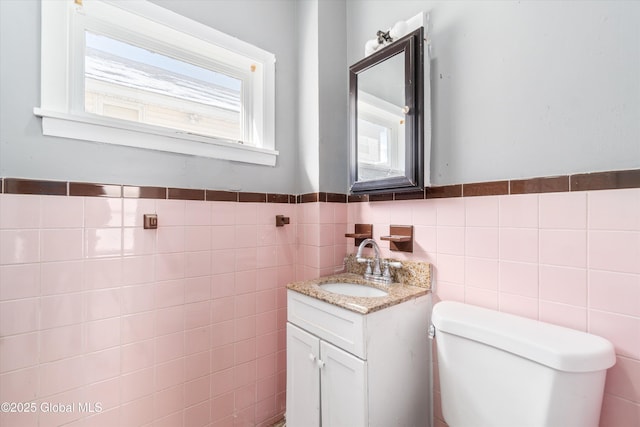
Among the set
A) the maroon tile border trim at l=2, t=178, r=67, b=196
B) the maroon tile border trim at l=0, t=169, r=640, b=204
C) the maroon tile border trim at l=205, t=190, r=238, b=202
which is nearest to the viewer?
the maroon tile border trim at l=0, t=169, r=640, b=204

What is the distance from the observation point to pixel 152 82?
1330 millimetres

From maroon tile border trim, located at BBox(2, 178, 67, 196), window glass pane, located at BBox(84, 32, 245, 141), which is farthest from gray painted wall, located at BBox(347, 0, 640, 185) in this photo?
maroon tile border trim, located at BBox(2, 178, 67, 196)

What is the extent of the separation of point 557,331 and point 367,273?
2.55 feet

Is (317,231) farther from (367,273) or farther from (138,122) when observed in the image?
(138,122)

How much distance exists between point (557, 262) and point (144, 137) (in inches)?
64.9

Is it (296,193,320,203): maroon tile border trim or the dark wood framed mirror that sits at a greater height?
the dark wood framed mirror

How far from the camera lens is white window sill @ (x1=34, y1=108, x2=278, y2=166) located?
103 cm

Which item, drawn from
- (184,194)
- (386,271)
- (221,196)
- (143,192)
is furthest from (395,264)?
(143,192)

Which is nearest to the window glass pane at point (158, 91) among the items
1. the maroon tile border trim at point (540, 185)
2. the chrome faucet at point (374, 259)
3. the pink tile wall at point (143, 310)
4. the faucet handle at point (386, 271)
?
the pink tile wall at point (143, 310)

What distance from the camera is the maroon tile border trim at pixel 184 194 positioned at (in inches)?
49.6

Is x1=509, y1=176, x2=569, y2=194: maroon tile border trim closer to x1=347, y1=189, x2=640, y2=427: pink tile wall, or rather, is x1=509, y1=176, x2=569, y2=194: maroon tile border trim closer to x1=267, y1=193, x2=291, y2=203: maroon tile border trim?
x1=347, y1=189, x2=640, y2=427: pink tile wall

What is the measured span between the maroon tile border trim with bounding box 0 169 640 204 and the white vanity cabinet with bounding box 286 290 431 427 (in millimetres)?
489

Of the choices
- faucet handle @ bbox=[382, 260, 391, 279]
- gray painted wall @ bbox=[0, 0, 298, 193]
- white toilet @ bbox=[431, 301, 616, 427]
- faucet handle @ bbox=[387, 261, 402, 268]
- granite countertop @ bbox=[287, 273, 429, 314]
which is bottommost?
white toilet @ bbox=[431, 301, 616, 427]

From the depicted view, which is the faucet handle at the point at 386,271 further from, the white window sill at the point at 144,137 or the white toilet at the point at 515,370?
the white window sill at the point at 144,137
